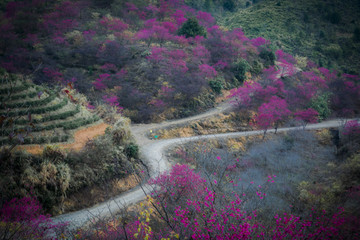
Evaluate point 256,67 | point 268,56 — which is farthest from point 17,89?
point 268,56

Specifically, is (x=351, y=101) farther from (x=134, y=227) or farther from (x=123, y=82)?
(x=134, y=227)

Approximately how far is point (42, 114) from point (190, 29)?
76.1 ft

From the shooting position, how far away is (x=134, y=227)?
8914 mm

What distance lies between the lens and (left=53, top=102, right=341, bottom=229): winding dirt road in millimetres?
10708

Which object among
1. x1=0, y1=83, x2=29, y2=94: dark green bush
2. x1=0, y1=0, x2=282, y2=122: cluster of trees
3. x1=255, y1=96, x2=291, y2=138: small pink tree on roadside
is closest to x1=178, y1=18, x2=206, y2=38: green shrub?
x1=0, y1=0, x2=282, y2=122: cluster of trees

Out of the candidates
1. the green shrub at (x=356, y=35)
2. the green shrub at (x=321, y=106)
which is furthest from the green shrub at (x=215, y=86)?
the green shrub at (x=356, y=35)

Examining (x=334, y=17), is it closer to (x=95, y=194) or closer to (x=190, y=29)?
(x=190, y=29)

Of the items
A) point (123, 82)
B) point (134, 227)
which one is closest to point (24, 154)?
point (134, 227)

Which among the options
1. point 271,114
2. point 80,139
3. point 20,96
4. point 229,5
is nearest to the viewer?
point 80,139

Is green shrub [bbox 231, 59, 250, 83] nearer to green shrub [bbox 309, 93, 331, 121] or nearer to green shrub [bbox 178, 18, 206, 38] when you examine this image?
green shrub [bbox 178, 18, 206, 38]

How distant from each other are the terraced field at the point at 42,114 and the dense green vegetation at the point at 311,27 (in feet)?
120

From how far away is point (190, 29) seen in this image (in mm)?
31188

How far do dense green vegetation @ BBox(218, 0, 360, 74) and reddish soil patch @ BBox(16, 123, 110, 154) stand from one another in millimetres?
35840

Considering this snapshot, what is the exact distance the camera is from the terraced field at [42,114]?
42.0 feet
